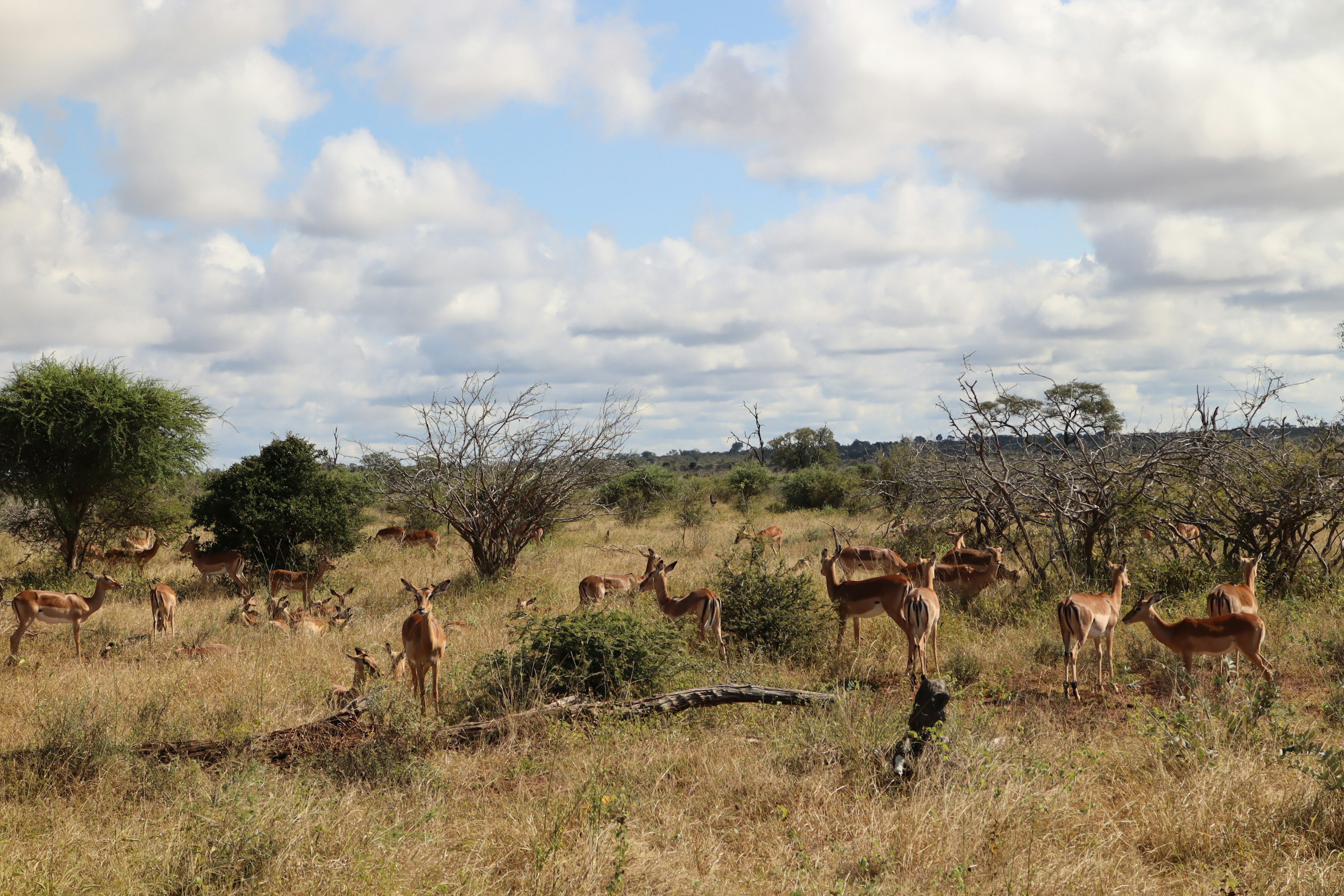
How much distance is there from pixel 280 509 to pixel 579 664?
978 centimetres

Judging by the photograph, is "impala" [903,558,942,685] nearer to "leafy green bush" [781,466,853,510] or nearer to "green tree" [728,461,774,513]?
"leafy green bush" [781,466,853,510]

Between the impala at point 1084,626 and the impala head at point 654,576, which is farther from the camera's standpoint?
the impala head at point 654,576


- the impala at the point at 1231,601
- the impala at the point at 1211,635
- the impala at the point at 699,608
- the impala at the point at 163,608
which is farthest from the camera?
the impala at the point at 163,608

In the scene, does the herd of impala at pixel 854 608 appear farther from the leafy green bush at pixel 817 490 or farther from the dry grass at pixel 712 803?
the leafy green bush at pixel 817 490

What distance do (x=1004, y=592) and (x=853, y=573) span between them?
120 inches

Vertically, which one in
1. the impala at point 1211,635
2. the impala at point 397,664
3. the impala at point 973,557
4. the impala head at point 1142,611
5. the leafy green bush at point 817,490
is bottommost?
the impala at point 397,664

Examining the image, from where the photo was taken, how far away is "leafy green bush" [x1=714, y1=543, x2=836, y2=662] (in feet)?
31.6

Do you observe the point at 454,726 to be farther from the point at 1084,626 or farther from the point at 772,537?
the point at 772,537

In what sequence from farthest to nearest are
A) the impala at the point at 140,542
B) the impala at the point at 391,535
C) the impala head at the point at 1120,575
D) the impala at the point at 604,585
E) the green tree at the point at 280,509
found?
the impala at the point at 391,535
the impala at the point at 140,542
the green tree at the point at 280,509
the impala at the point at 604,585
the impala head at the point at 1120,575

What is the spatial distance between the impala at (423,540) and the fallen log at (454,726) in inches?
487

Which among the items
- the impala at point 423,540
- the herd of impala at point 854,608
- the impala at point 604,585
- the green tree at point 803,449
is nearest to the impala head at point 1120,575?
the herd of impala at point 854,608

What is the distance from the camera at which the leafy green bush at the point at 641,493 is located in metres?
27.5

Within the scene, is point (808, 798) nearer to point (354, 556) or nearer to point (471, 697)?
point (471, 697)

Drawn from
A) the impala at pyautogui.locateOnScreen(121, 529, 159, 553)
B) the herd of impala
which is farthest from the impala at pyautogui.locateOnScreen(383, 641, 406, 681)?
the impala at pyautogui.locateOnScreen(121, 529, 159, 553)
